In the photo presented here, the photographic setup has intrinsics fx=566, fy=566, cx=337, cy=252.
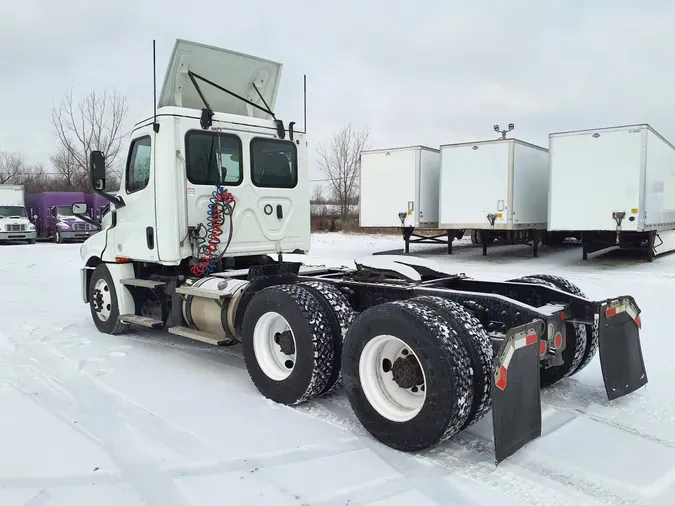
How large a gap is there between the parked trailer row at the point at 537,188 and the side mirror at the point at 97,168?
38.5 ft

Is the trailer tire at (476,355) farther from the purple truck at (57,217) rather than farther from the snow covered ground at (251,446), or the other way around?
the purple truck at (57,217)

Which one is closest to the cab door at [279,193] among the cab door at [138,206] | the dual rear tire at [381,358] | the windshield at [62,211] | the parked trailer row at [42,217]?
the cab door at [138,206]

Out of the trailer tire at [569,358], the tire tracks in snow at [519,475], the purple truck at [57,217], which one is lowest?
the tire tracks in snow at [519,475]

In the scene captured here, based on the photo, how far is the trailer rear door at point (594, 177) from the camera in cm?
1385

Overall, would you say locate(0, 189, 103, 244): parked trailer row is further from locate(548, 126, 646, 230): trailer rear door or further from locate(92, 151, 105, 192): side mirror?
locate(92, 151, 105, 192): side mirror

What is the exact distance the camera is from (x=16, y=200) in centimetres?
2834

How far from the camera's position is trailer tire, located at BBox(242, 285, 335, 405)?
4.37 m

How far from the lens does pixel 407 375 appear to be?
3758 mm

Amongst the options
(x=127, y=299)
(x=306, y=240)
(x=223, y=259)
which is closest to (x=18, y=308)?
(x=127, y=299)

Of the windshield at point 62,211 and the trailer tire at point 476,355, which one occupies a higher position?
the windshield at point 62,211

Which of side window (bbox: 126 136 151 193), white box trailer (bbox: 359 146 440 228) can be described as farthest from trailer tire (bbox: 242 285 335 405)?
white box trailer (bbox: 359 146 440 228)

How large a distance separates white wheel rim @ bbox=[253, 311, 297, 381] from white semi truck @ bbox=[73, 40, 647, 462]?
0.04 feet

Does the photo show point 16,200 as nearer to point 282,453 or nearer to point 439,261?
point 439,261

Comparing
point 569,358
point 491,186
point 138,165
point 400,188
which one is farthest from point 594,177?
point 138,165
